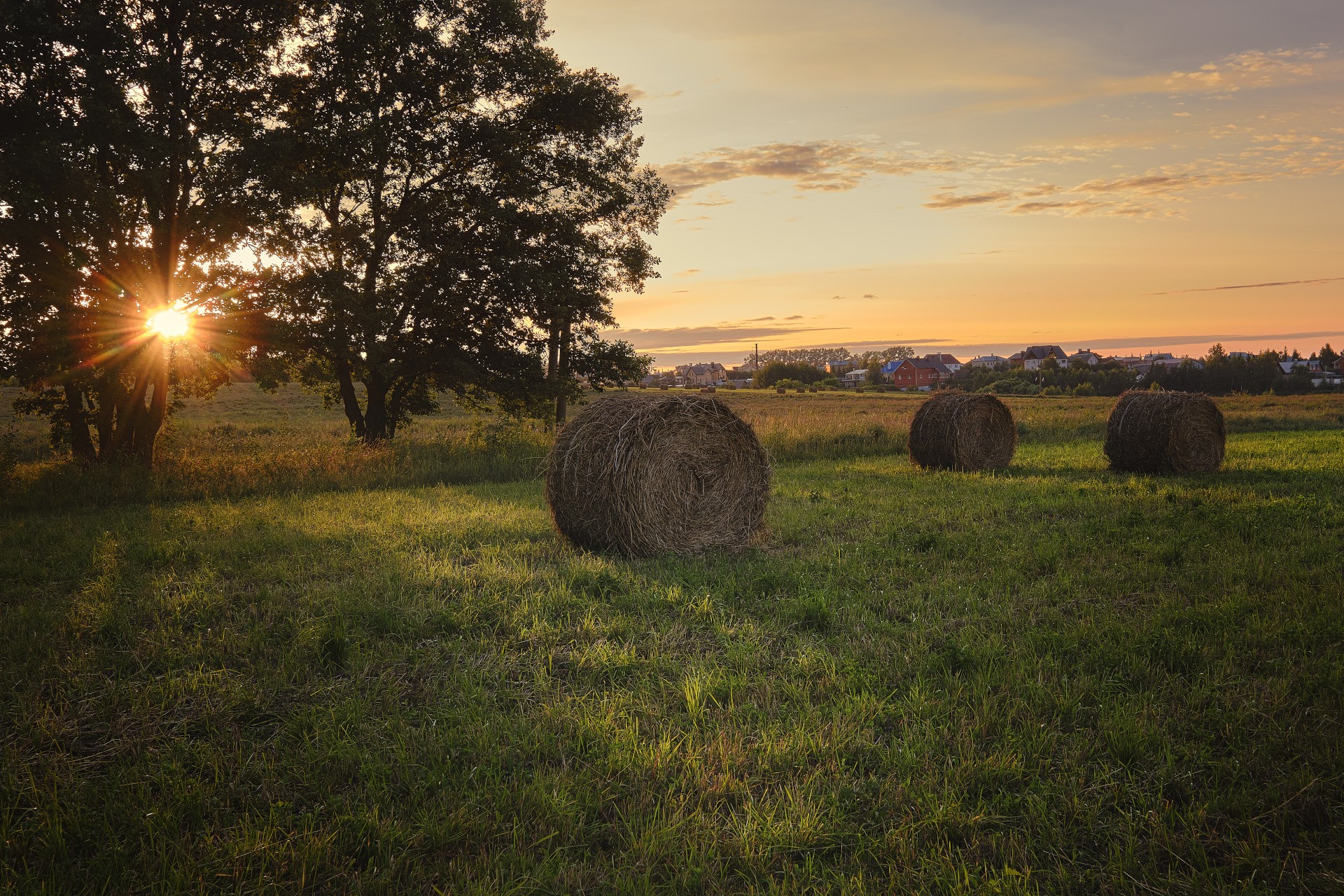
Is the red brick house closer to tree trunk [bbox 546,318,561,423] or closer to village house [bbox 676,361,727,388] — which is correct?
village house [bbox 676,361,727,388]

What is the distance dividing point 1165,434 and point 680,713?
16.3m

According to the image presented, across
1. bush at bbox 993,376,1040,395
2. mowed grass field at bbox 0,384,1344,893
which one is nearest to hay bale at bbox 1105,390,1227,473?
mowed grass field at bbox 0,384,1344,893

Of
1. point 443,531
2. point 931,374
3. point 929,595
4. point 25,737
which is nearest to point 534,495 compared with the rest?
point 443,531

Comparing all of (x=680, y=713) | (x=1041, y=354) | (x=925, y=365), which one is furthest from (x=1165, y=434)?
(x=1041, y=354)

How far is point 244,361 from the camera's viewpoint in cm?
1798

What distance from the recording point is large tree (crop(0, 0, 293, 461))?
47.1 ft

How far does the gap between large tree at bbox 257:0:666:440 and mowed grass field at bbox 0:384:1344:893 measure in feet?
36.8

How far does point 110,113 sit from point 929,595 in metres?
17.6

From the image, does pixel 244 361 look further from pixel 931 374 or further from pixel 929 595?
pixel 931 374

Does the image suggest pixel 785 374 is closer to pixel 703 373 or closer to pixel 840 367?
pixel 703 373

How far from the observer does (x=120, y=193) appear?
53.6ft

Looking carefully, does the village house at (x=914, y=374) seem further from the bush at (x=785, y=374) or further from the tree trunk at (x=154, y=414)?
the tree trunk at (x=154, y=414)

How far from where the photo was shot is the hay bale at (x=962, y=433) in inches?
690

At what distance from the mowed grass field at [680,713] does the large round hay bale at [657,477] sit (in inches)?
25.2
